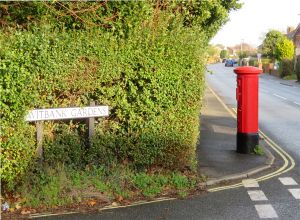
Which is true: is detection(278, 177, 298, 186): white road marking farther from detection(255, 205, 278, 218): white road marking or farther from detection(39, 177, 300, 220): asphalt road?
detection(255, 205, 278, 218): white road marking

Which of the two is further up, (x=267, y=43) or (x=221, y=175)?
(x=267, y=43)

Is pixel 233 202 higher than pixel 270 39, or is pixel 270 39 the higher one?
pixel 270 39

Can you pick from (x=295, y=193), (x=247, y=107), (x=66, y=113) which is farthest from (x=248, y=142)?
(x=66, y=113)

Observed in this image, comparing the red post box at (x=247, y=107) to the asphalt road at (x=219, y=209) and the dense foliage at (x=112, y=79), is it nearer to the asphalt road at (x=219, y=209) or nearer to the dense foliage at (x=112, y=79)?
the dense foliage at (x=112, y=79)

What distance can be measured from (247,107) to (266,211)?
3822mm

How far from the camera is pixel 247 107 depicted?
381 inches

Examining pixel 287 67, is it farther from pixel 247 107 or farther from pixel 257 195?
pixel 257 195

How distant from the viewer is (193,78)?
24.3 feet

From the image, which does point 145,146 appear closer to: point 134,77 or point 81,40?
point 134,77

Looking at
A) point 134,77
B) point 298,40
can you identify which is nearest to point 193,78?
point 134,77

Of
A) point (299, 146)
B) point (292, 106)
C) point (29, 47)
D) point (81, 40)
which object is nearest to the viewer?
point (29, 47)

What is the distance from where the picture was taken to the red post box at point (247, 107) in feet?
31.3

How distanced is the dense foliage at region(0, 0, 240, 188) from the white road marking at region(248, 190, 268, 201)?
117 centimetres

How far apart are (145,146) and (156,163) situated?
1.23 ft
